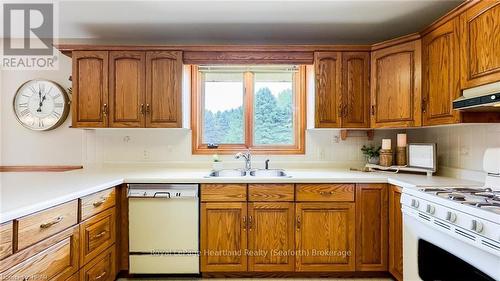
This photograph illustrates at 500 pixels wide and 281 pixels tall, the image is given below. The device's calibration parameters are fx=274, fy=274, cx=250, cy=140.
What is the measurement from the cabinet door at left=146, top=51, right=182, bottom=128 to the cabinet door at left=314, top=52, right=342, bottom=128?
1.27m

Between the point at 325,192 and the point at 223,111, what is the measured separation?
54.0 inches

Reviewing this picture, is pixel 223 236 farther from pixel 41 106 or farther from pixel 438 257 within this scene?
pixel 41 106

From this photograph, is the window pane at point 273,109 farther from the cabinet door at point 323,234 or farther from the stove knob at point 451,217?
the stove knob at point 451,217

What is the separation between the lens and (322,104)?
99.6 inches

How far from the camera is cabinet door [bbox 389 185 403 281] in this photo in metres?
2.07

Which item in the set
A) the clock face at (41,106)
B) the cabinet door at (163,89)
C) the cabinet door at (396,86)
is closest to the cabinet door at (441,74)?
the cabinet door at (396,86)

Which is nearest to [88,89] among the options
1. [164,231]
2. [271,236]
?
[164,231]

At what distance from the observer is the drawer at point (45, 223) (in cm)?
127

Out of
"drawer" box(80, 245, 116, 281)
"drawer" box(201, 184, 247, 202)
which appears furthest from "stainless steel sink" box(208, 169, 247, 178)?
"drawer" box(80, 245, 116, 281)

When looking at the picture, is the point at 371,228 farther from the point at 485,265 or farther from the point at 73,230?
the point at 73,230

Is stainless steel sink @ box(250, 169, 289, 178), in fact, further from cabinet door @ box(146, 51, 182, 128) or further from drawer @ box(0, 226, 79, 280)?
drawer @ box(0, 226, 79, 280)

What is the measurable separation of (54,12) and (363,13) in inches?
104

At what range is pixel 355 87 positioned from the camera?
252 cm

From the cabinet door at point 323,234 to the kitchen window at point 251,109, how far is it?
0.85m
